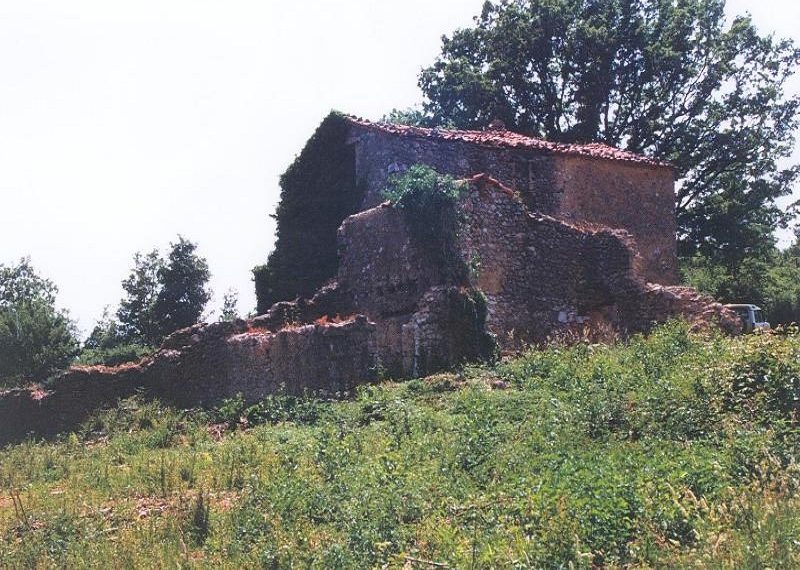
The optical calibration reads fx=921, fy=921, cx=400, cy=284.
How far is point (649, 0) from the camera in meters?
35.2

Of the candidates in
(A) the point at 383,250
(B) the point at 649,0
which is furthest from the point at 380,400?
(B) the point at 649,0

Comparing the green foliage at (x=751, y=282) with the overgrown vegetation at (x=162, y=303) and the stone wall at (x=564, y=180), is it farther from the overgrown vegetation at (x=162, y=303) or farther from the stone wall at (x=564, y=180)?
the overgrown vegetation at (x=162, y=303)

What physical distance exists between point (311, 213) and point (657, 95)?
53.1 feet

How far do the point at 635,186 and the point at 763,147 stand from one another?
11149mm

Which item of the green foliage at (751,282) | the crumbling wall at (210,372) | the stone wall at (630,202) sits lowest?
the crumbling wall at (210,372)

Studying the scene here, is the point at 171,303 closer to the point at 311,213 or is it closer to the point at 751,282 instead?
the point at 311,213

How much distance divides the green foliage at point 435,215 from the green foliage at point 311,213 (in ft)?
22.1

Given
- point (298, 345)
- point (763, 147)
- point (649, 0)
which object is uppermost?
point (649, 0)

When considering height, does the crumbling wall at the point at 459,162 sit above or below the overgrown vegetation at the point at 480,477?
above

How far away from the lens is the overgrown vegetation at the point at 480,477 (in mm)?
7832

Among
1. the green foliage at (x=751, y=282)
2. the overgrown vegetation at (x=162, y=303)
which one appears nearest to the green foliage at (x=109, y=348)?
the overgrown vegetation at (x=162, y=303)

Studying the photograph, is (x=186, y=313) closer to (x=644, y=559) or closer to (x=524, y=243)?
(x=524, y=243)

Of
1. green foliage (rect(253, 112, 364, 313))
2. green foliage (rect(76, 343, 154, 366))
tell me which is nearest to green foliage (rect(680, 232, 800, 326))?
green foliage (rect(253, 112, 364, 313))

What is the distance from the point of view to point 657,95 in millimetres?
34781
